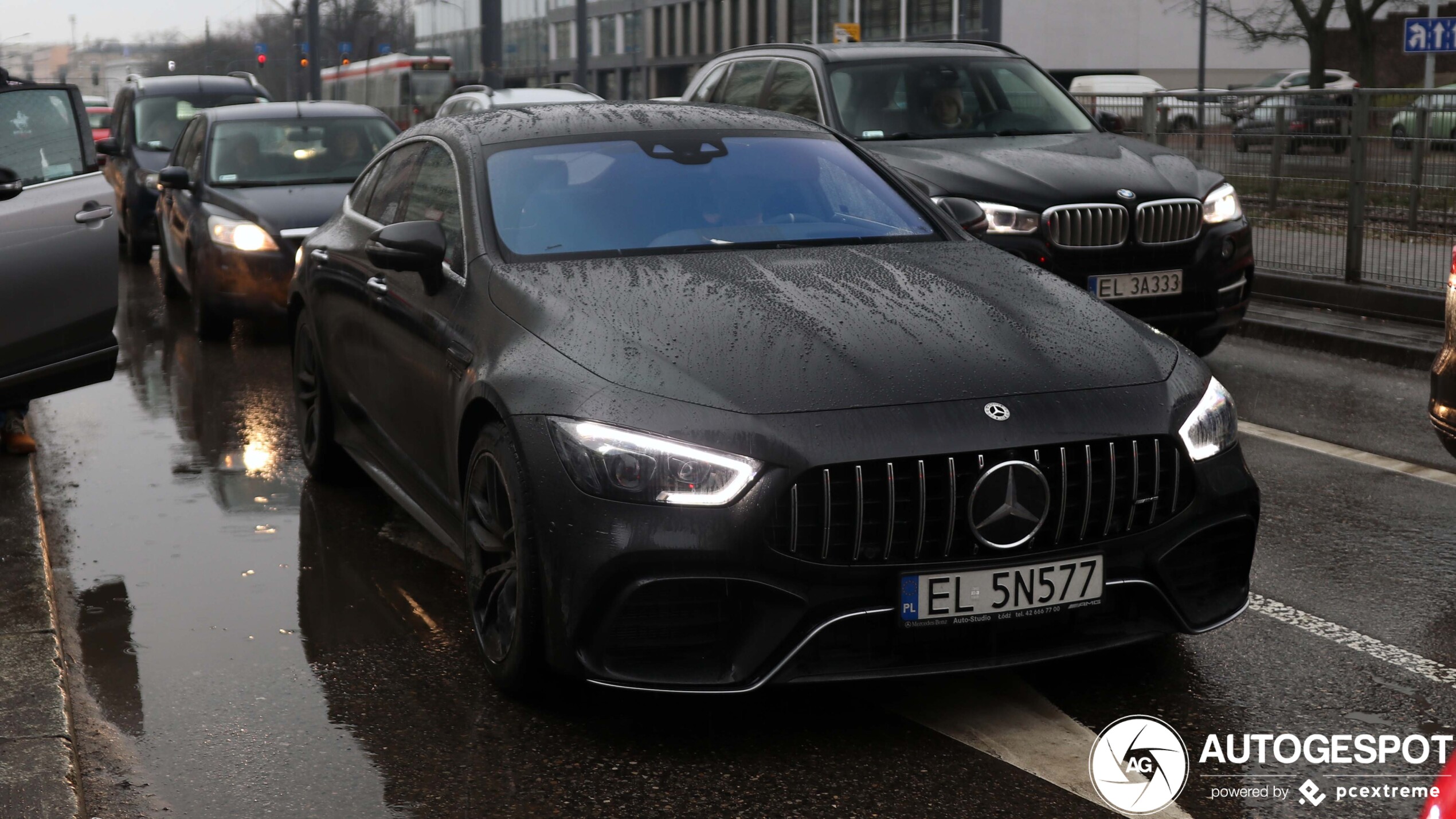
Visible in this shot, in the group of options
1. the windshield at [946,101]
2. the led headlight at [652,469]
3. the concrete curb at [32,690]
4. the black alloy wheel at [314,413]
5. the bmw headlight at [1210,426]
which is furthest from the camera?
the windshield at [946,101]

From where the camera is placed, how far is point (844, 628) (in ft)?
12.0

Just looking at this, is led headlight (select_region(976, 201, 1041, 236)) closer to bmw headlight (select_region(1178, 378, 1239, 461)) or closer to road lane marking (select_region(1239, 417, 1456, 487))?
road lane marking (select_region(1239, 417, 1456, 487))

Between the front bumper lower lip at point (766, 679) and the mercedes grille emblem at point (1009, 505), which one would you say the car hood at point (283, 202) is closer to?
the front bumper lower lip at point (766, 679)

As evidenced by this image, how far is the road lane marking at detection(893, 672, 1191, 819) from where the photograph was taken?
3.71 meters

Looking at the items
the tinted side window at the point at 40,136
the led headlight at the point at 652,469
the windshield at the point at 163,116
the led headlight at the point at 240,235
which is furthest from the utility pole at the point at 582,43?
the led headlight at the point at 652,469

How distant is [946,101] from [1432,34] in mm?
14375

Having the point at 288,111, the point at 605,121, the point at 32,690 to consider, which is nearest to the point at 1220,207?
the point at 605,121

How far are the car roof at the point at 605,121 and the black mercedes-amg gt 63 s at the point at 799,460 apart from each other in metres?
0.55

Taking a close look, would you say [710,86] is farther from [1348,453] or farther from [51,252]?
[51,252]

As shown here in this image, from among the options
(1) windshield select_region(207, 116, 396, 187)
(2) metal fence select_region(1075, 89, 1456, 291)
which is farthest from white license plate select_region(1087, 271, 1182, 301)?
(1) windshield select_region(207, 116, 396, 187)

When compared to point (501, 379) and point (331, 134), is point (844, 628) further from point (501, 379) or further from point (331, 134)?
point (331, 134)

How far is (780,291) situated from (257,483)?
10.9ft

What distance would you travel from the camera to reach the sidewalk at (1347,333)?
9.55 metres

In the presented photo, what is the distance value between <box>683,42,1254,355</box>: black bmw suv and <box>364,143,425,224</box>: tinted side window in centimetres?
284
